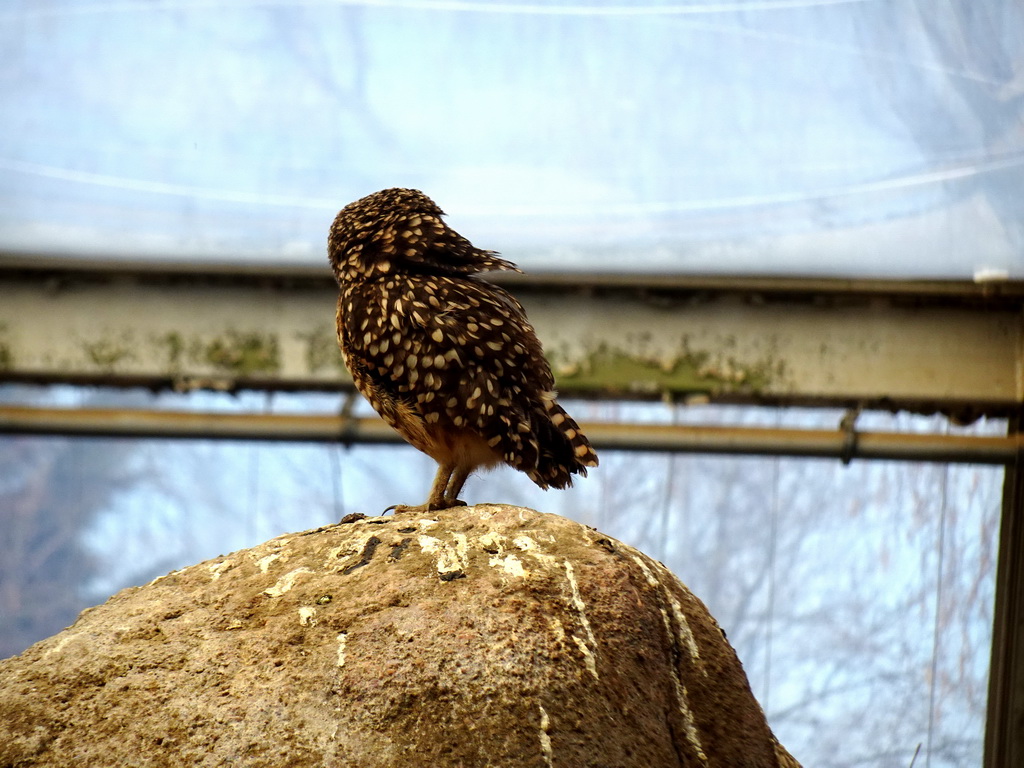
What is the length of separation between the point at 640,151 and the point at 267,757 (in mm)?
3629

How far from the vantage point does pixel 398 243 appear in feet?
10.2

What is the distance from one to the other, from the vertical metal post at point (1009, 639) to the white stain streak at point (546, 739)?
408cm

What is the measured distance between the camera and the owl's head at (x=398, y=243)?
311 cm

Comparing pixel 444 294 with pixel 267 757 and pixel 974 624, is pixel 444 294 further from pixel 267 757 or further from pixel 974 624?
pixel 974 624

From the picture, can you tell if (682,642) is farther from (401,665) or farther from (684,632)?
(401,665)

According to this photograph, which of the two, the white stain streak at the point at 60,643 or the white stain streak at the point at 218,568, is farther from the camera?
the white stain streak at the point at 218,568

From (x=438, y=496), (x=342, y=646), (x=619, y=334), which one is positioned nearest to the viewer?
(x=342, y=646)

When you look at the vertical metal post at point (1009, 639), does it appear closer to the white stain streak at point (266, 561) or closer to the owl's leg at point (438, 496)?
the owl's leg at point (438, 496)

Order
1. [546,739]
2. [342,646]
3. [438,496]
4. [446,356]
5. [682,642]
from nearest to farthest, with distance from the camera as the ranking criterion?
[546,739], [342,646], [682,642], [446,356], [438,496]

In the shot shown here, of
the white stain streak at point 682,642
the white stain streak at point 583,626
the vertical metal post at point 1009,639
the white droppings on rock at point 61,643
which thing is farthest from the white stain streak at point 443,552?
the vertical metal post at point 1009,639

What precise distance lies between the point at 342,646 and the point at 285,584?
30 centimetres

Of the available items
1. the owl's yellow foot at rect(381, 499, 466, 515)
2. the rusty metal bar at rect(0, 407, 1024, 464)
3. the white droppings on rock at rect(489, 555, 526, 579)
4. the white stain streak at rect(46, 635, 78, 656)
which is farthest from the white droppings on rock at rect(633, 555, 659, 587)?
the rusty metal bar at rect(0, 407, 1024, 464)

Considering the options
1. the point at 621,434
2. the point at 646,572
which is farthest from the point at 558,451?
the point at 621,434

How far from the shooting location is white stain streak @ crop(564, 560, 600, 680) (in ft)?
7.34
